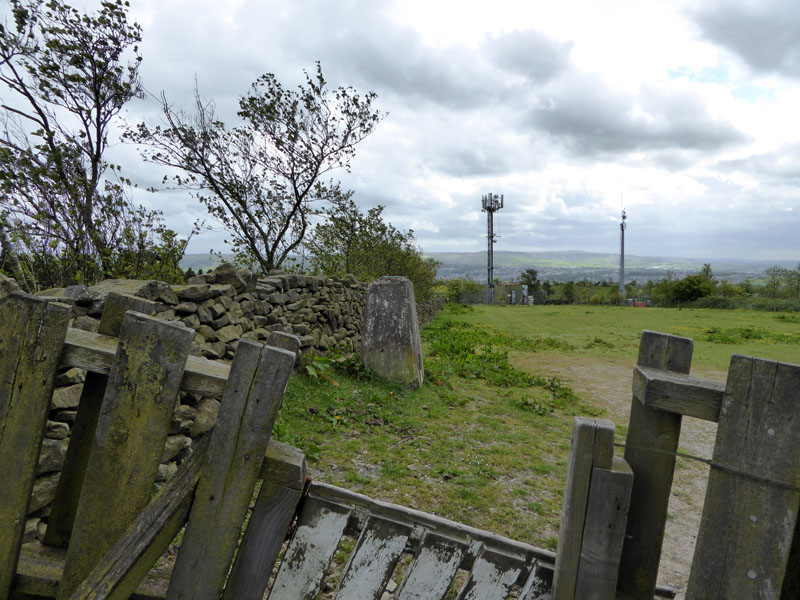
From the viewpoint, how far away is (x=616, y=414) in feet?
25.3

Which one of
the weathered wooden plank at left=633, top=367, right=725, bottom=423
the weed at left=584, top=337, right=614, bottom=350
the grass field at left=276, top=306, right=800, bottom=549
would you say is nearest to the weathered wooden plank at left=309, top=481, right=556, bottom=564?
the weathered wooden plank at left=633, top=367, right=725, bottom=423

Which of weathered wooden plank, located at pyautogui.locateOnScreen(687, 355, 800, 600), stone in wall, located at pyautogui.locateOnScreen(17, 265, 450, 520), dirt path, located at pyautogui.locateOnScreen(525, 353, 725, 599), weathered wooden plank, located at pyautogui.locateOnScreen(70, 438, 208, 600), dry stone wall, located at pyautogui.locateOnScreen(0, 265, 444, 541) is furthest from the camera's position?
dirt path, located at pyautogui.locateOnScreen(525, 353, 725, 599)

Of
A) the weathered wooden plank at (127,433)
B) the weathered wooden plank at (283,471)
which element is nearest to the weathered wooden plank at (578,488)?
the weathered wooden plank at (283,471)

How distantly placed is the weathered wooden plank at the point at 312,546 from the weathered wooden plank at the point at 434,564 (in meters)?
0.31

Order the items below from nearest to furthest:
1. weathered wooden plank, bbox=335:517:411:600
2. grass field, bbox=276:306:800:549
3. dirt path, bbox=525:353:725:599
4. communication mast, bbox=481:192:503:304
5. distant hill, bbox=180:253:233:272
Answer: weathered wooden plank, bbox=335:517:411:600
dirt path, bbox=525:353:725:599
grass field, bbox=276:306:800:549
distant hill, bbox=180:253:233:272
communication mast, bbox=481:192:503:304

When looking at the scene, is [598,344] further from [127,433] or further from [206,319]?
[127,433]

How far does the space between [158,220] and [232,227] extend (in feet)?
19.6

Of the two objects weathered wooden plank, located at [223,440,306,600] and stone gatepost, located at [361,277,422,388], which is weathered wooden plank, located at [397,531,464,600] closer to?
weathered wooden plank, located at [223,440,306,600]

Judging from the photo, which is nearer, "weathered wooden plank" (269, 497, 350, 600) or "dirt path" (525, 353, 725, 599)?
"weathered wooden plank" (269, 497, 350, 600)

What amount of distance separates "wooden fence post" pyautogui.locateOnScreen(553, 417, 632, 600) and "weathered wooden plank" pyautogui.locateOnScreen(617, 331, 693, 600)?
99mm

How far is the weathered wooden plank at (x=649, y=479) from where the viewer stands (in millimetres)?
1582

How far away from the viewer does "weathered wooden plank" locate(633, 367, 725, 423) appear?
4.74ft

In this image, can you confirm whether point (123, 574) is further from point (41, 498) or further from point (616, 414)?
point (616, 414)

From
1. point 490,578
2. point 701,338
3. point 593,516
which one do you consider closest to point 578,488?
point 593,516
